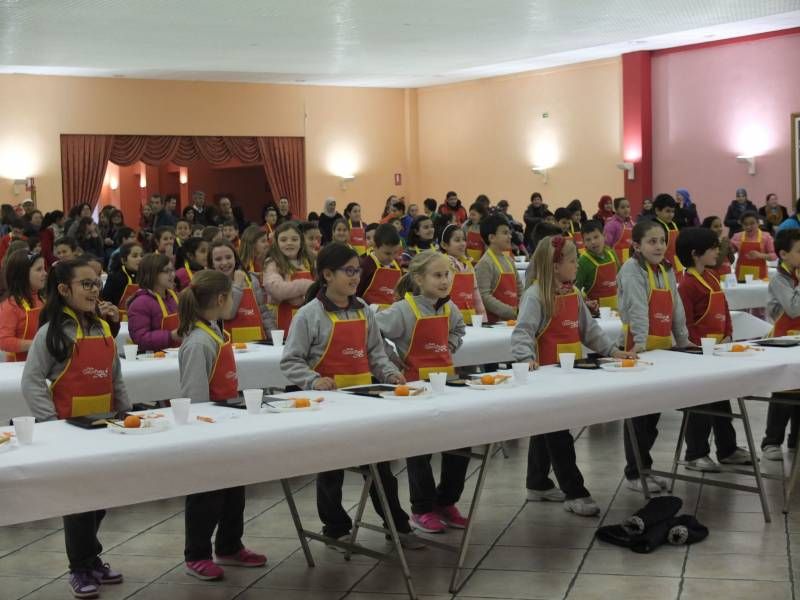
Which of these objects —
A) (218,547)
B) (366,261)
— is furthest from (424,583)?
(366,261)

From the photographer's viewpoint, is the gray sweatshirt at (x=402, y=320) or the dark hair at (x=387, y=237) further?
the dark hair at (x=387, y=237)

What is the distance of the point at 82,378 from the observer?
4633 millimetres

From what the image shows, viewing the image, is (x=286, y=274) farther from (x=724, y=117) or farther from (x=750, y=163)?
(x=724, y=117)

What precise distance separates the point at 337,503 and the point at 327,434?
42.0 inches

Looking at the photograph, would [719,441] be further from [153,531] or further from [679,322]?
[153,531]

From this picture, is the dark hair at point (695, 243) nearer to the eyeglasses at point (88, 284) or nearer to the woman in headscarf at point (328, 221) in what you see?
the eyeglasses at point (88, 284)

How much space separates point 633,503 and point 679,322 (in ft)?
3.48

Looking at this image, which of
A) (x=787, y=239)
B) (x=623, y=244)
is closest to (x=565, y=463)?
(x=787, y=239)

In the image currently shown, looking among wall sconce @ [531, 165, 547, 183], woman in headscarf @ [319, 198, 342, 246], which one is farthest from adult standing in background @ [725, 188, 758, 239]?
woman in headscarf @ [319, 198, 342, 246]

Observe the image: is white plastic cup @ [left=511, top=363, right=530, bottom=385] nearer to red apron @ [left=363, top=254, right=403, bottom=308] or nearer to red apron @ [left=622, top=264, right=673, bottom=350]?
red apron @ [left=622, top=264, right=673, bottom=350]

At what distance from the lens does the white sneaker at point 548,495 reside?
5.64 metres

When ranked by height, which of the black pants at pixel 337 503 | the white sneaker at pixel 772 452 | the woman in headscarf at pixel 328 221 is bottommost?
the white sneaker at pixel 772 452

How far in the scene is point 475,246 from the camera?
11844 mm

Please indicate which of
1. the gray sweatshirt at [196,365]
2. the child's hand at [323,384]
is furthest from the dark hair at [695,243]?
the gray sweatshirt at [196,365]
